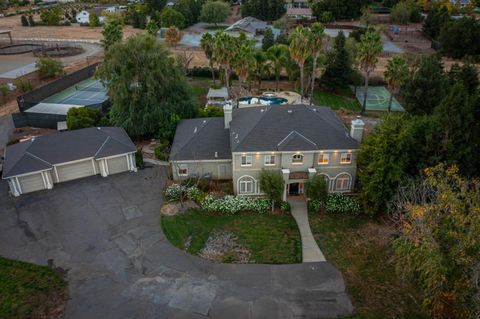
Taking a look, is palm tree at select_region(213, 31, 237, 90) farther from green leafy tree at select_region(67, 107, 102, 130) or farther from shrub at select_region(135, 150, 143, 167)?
shrub at select_region(135, 150, 143, 167)

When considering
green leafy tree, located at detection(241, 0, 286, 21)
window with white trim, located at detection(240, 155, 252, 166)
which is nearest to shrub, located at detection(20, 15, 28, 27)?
green leafy tree, located at detection(241, 0, 286, 21)

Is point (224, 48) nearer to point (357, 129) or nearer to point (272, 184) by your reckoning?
point (357, 129)

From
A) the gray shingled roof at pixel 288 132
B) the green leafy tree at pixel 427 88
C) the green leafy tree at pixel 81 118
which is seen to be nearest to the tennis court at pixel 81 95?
the green leafy tree at pixel 81 118

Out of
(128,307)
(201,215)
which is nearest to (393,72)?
(201,215)

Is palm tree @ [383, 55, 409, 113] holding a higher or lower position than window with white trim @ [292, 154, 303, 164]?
higher

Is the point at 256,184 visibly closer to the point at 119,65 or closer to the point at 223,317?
the point at 223,317

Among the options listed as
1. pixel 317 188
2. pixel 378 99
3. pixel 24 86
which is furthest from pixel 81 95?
pixel 378 99
